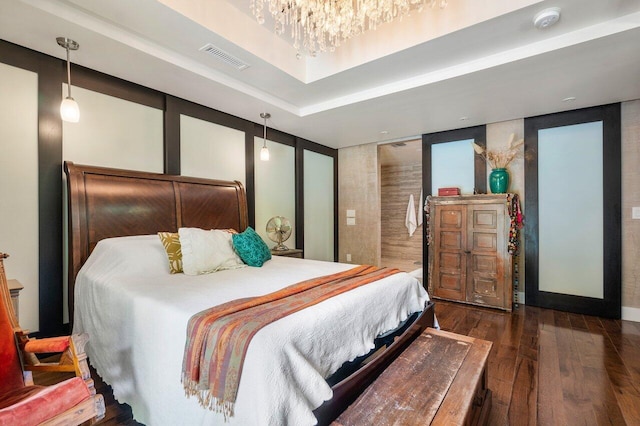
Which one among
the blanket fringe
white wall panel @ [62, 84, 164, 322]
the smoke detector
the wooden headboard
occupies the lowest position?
Answer: the blanket fringe

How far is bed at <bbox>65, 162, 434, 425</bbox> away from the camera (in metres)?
1.09

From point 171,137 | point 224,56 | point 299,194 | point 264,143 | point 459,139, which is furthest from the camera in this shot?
point 299,194

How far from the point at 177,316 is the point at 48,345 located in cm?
53

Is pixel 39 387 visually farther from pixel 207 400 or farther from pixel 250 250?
pixel 250 250

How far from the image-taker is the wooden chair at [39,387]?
3.19ft

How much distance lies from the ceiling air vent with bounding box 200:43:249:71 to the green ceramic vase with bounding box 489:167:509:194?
10.6 ft

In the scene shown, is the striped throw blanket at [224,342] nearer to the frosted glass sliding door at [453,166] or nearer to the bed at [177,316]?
the bed at [177,316]

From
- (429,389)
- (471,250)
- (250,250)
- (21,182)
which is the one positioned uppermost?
(21,182)

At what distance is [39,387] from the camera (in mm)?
1264

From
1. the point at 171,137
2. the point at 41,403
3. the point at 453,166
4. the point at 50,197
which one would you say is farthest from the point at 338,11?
the point at 453,166

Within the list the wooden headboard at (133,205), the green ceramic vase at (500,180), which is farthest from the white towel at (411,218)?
the wooden headboard at (133,205)

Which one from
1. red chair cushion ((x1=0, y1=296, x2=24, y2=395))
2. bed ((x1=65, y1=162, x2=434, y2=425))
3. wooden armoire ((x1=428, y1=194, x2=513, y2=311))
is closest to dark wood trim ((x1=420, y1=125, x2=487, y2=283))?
wooden armoire ((x1=428, y1=194, x2=513, y2=311))

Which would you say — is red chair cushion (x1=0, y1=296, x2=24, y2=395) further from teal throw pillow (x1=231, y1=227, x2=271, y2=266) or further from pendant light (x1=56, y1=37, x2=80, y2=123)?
teal throw pillow (x1=231, y1=227, x2=271, y2=266)

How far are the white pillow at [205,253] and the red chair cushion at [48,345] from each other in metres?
0.91
